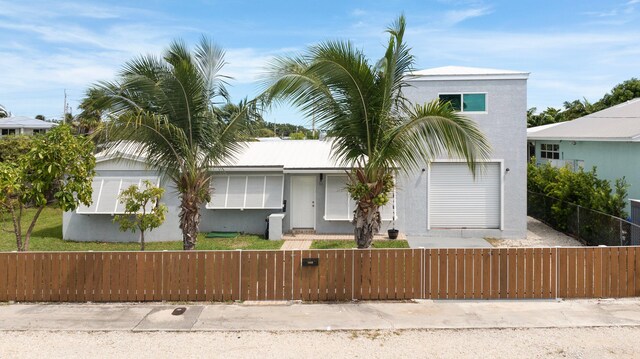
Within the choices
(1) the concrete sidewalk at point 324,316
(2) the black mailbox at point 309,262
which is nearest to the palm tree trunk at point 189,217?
(1) the concrete sidewalk at point 324,316

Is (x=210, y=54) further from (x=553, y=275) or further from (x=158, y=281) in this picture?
(x=553, y=275)

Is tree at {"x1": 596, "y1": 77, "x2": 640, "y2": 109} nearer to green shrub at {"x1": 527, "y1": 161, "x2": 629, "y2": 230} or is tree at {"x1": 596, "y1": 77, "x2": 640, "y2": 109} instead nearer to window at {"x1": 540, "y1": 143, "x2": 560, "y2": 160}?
window at {"x1": 540, "y1": 143, "x2": 560, "y2": 160}

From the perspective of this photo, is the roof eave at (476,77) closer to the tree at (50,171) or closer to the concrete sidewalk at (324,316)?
the concrete sidewalk at (324,316)

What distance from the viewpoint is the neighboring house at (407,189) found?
17734mm

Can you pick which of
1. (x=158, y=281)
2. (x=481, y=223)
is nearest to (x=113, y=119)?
(x=158, y=281)

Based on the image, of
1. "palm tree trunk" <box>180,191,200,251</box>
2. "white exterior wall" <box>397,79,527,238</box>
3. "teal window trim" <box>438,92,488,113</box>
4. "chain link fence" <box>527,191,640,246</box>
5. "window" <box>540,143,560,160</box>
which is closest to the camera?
"palm tree trunk" <box>180,191,200,251</box>

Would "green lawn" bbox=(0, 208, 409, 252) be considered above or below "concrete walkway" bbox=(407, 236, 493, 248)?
below

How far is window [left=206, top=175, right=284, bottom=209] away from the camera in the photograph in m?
18.2

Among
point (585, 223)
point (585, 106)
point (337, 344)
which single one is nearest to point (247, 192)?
point (337, 344)

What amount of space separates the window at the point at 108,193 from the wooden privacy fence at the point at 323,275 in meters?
7.50

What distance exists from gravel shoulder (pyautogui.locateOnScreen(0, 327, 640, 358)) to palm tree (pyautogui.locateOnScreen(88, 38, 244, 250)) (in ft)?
15.3

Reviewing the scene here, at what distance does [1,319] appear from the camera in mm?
9117

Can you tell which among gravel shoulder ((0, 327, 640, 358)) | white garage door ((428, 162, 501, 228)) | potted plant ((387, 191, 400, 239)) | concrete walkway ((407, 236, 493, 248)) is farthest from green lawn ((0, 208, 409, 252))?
gravel shoulder ((0, 327, 640, 358))

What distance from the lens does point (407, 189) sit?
60.1 ft
